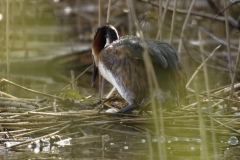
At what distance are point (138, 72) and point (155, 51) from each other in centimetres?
24

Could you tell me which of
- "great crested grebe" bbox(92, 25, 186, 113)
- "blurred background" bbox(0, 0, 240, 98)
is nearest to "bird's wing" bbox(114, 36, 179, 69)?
"great crested grebe" bbox(92, 25, 186, 113)

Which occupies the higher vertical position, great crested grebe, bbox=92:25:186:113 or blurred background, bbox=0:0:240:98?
blurred background, bbox=0:0:240:98

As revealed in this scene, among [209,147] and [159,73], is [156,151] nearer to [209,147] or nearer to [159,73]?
[209,147]

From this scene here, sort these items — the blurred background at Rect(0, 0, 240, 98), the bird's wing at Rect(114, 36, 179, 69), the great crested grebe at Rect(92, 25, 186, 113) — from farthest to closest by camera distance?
the blurred background at Rect(0, 0, 240, 98) → the great crested grebe at Rect(92, 25, 186, 113) → the bird's wing at Rect(114, 36, 179, 69)

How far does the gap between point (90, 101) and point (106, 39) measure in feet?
1.97

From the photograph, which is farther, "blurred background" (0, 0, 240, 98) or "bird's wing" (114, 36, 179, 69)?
"blurred background" (0, 0, 240, 98)

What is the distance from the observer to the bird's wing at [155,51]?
4895 millimetres

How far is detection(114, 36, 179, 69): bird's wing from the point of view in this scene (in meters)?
4.89

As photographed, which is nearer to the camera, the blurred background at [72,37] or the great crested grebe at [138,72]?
the great crested grebe at [138,72]

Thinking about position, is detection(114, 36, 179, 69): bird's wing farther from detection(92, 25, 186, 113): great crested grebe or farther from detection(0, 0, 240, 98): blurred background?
detection(0, 0, 240, 98): blurred background

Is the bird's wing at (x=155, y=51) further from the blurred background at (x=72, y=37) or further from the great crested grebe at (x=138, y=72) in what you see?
the blurred background at (x=72, y=37)

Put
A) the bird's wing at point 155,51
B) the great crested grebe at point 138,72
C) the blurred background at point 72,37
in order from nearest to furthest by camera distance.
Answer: the bird's wing at point 155,51 → the great crested grebe at point 138,72 → the blurred background at point 72,37

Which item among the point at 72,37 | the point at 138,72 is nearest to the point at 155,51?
the point at 138,72

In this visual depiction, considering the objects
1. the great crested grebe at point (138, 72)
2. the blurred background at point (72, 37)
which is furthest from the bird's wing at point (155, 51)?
the blurred background at point (72, 37)
